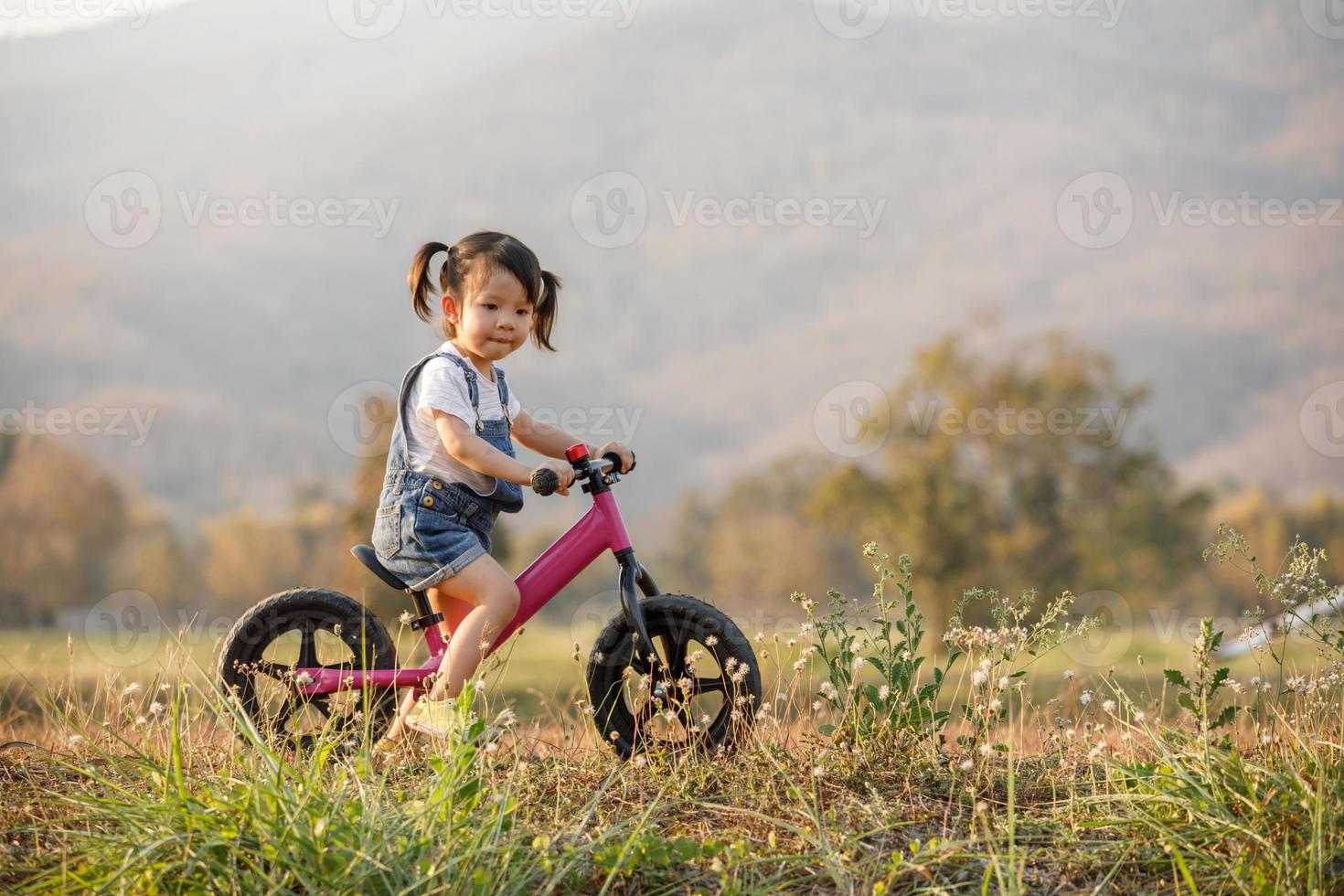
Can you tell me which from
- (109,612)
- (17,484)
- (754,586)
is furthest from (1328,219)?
(109,612)

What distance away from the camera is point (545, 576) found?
14.5ft

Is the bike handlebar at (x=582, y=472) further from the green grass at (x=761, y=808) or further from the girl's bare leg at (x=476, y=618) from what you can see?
the green grass at (x=761, y=808)

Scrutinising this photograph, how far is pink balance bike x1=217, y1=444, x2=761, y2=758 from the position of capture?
4207 millimetres

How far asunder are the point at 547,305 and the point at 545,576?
3.58ft

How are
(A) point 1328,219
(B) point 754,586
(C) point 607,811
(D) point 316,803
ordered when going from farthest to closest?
(A) point 1328,219, (B) point 754,586, (C) point 607,811, (D) point 316,803

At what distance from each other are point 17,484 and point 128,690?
A: 60.5m

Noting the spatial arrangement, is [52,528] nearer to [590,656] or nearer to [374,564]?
[374,564]

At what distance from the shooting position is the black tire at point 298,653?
4465mm

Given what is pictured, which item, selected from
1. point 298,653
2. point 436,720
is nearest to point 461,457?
point 436,720

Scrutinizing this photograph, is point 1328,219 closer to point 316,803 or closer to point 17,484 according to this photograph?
point 17,484

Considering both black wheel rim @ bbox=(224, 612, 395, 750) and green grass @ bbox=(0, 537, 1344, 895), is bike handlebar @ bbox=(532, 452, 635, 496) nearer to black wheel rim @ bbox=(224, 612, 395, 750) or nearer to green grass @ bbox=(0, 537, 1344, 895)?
green grass @ bbox=(0, 537, 1344, 895)

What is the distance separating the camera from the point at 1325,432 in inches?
1378

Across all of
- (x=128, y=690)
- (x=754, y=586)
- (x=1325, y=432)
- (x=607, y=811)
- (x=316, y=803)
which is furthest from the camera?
(x=754, y=586)

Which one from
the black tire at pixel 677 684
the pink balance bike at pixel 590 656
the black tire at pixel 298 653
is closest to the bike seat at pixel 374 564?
the pink balance bike at pixel 590 656
